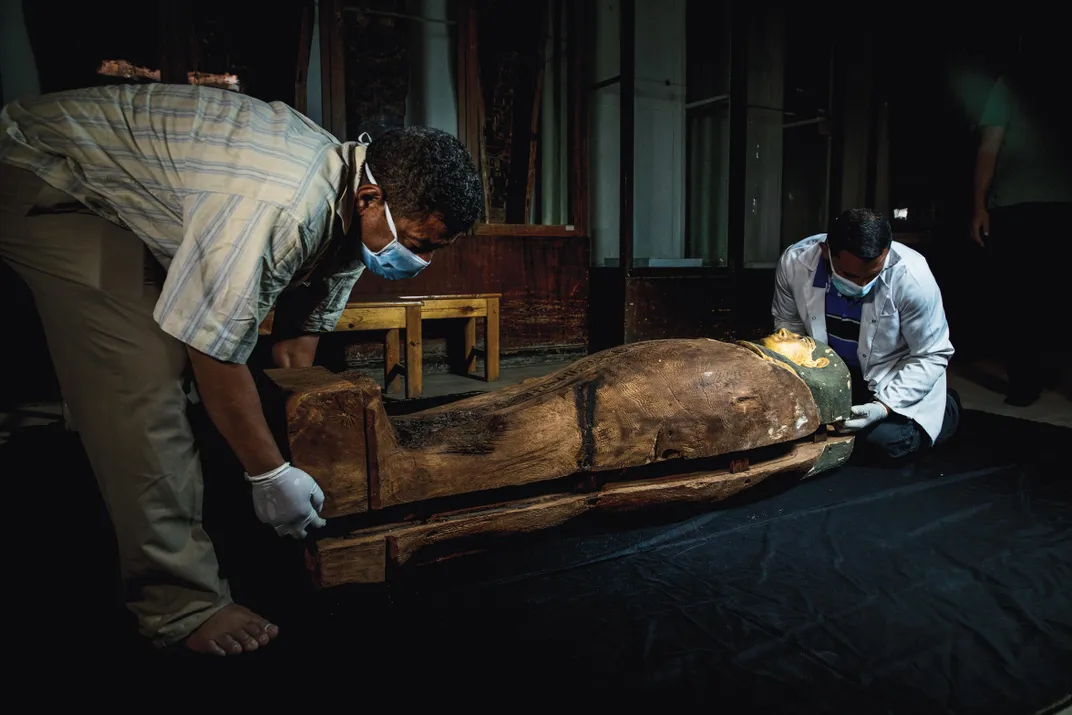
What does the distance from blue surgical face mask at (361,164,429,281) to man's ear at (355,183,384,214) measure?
0.06 ft

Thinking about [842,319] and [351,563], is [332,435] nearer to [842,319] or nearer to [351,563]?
[351,563]

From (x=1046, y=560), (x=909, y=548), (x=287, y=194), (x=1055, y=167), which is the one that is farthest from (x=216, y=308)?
(x=1055, y=167)

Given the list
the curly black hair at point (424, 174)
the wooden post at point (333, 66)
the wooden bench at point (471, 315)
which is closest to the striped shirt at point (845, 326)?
the curly black hair at point (424, 174)

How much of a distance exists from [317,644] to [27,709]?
536 mm

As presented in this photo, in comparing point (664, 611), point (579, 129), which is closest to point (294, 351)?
point (664, 611)

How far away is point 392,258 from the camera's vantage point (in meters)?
1.65

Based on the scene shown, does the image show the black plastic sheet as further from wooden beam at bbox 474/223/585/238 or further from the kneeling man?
wooden beam at bbox 474/223/585/238

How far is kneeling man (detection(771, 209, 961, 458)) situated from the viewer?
2.57 meters

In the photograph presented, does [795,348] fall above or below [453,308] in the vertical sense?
below

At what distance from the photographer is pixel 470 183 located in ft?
5.14

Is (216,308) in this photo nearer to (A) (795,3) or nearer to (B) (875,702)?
(B) (875,702)

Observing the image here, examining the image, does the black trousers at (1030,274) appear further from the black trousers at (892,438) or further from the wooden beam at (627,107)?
the wooden beam at (627,107)

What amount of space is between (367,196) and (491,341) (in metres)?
3.14

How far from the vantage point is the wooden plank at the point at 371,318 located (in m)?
3.96
